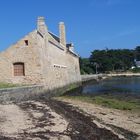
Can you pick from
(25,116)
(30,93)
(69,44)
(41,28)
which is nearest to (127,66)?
(69,44)

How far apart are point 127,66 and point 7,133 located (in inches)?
4866

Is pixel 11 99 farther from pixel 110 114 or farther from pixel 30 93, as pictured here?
pixel 110 114

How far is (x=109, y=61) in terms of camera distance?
403 ft

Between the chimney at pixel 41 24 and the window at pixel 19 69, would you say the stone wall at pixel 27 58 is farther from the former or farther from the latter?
the chimney at pixel 41 24

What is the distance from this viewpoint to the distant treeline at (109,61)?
120m

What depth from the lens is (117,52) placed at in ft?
442

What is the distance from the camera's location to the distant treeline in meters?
120

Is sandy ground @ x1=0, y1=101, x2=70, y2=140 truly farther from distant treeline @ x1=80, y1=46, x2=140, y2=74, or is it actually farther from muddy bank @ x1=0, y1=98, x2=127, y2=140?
distant treeline @ x1=80, y1=46, x2=140, y2=74

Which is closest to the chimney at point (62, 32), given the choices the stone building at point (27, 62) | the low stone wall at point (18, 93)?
the stone building at point (27, 62)

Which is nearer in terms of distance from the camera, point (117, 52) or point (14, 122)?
point (14, 122)

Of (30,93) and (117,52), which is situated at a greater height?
(117,52)

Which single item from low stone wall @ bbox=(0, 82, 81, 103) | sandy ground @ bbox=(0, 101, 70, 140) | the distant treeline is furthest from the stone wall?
the distant treeline

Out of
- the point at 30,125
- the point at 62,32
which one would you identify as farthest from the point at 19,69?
the point at 62,32

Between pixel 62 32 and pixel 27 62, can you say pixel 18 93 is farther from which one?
pixel 62 32
